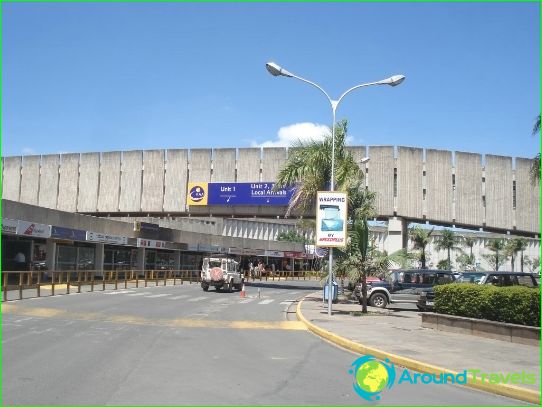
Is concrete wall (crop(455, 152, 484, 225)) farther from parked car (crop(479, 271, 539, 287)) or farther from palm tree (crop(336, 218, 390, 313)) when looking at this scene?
palm tree (crop(336, 218, 390, 313))

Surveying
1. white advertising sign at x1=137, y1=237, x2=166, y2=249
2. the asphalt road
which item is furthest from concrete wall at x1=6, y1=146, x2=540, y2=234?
the asphalt road

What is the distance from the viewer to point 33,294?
25234mm

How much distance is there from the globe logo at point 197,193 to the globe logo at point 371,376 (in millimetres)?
30027

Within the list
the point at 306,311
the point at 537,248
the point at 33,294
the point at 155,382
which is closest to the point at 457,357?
the point at 155,382

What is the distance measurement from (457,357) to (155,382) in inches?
237

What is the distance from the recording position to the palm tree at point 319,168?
91.3ft

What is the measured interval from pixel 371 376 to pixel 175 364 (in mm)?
3506

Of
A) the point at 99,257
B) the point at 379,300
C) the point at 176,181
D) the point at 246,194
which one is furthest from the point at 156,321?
the point at 176,181

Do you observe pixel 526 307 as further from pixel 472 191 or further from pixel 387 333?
pixel 472 191

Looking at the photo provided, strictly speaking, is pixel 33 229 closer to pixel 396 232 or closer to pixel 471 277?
pixel 471 277

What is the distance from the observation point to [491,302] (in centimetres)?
1469

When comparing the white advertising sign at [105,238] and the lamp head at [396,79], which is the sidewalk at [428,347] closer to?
the lamp head at [396,79]

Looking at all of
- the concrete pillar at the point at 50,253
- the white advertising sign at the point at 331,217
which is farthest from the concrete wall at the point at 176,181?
the white advertising sign at the point at 331,217

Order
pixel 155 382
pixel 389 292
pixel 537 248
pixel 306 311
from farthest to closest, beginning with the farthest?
pixel 537 248 < pixel 389 292 < pixel 306 311 < pixel 155 382
